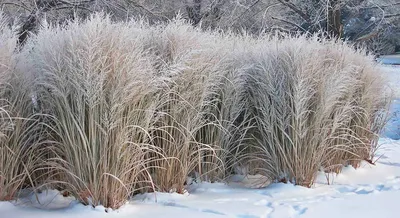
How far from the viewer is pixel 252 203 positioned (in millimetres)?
3621

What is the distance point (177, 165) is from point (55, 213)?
1.02 m

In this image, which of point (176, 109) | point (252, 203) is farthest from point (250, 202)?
point (176, 109)

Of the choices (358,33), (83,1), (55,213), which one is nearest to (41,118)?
(55,213)

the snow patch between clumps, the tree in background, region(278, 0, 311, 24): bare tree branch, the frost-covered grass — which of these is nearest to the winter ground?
the snow patch between clumps

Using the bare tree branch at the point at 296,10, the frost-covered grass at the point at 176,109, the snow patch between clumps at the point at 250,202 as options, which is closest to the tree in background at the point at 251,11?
the bare tree branch at the point at 296,10

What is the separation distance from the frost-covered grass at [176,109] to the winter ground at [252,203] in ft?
0.33

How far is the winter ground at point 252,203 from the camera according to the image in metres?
3.22

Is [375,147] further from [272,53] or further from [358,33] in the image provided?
[358,33]

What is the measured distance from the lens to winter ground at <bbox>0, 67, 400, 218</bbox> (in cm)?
322

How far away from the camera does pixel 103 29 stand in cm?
346

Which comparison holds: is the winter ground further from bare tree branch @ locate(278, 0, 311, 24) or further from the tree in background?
bare tree branch @ locate(278, 0, 311, 24)

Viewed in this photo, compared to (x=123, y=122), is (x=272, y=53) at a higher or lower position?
higher

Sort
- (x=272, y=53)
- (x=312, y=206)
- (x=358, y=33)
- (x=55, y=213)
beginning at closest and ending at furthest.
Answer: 1. (x=55, y=213)
2. (x=312, y=206)
3. (x=272, y=53)
4. (x=358, y=33)

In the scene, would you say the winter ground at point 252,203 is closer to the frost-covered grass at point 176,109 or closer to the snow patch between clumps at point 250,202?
the snow patch between clumps at point 250,202
